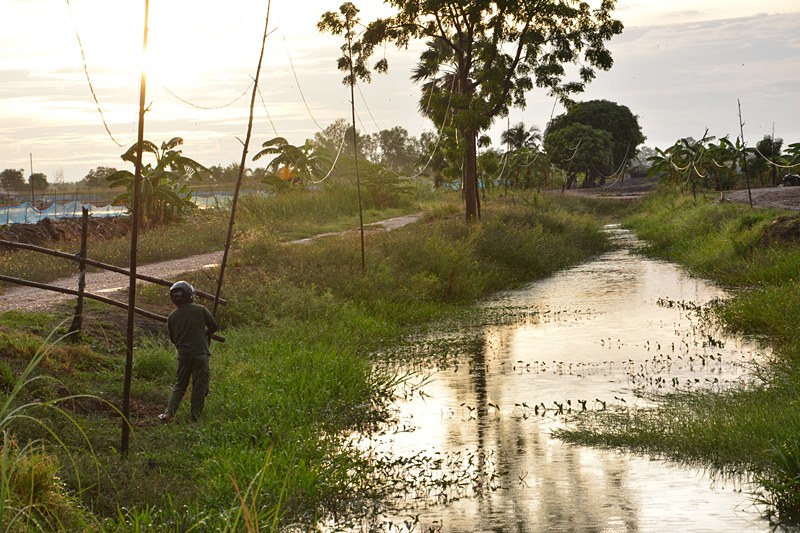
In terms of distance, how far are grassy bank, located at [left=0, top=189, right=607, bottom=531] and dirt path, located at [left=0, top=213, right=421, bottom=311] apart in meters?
0.83

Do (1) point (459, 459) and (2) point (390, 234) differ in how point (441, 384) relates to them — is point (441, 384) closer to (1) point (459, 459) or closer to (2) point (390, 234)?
(1) point (459, 459)

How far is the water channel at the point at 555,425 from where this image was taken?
7801 mm

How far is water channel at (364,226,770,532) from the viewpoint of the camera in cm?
780

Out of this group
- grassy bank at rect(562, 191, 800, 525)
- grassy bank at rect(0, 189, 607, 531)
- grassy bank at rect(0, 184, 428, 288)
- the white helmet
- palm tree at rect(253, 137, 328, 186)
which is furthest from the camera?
palm tree at rect(253, 137, 328, 186)

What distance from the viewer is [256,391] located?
35.1 feet

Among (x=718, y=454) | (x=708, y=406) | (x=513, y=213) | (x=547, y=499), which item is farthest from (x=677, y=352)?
(x=513, y=213)

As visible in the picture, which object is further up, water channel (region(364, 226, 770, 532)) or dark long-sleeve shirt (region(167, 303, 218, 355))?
dark long-sleeve shirt (region(167, 303, 218, 355))

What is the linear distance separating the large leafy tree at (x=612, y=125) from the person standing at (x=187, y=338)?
80.4 metres

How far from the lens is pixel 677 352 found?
579 inches

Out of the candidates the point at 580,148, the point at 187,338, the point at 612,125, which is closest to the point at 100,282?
the point at 187,338

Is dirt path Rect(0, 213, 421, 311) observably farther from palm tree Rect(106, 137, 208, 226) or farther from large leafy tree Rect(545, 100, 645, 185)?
large leafy tree Rect(545, 100, 645, 185)

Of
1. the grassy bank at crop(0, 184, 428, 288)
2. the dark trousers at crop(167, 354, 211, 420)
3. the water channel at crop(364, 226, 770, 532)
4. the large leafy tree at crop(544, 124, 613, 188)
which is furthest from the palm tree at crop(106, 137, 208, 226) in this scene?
the large leafy tree at crop(544, 124, 613, 188)

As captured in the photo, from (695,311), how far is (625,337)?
302 centimetres

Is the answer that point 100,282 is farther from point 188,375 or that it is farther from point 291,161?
point 291,161
